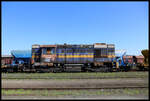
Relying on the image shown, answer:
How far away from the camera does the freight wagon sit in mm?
18797

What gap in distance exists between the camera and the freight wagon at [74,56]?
18797mm

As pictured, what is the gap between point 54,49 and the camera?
19375 millimetres

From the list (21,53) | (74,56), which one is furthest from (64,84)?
(21,53)

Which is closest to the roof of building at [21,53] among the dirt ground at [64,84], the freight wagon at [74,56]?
the freight wagon at [74,56]

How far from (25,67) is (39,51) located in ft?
8.81

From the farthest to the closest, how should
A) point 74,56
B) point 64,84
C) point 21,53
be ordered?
point 21,53 → point 74,56 → point 64,84

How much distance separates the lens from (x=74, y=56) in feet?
63.1

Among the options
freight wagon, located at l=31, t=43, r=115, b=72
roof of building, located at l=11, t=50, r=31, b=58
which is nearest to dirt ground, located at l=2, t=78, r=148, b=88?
freight wagon, located at l=31, t=43, r=115, b=72

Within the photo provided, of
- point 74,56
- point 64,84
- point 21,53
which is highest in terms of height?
point 21,53

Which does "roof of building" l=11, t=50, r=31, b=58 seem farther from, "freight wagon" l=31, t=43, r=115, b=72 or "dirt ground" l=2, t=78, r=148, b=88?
"dirt ground" l=2, t=78, r=148, b=88

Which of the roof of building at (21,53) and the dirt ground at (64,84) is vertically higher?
the roof of building at (21,53)

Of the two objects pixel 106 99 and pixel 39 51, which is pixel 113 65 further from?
pixel 106 99

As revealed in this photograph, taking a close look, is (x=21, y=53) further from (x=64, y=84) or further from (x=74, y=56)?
(x=64, y=84)

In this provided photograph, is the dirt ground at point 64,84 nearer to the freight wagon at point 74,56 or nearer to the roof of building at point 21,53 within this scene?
the freight wagon at point 74,56
